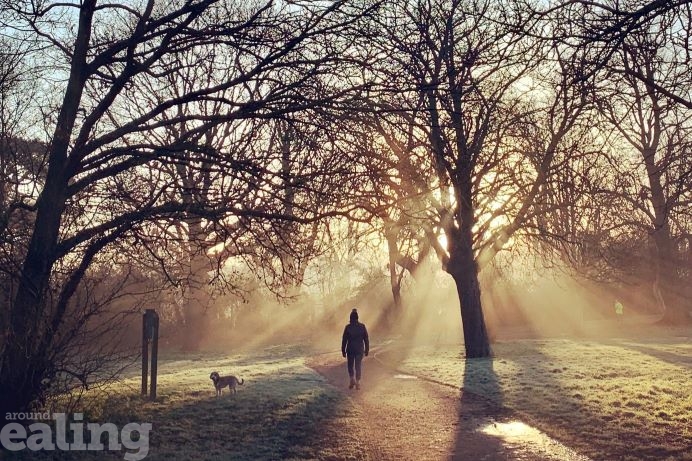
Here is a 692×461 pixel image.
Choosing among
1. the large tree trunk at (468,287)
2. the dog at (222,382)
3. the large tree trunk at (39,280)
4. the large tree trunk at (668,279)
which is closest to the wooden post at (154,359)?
the dog at (222,382)

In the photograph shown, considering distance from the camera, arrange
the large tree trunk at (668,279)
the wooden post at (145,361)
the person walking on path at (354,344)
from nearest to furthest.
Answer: the wooden post at (145,361) < the person walking on path at (354,344) < the large tree trunk at (668,279)

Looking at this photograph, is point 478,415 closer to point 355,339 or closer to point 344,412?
point 344,412

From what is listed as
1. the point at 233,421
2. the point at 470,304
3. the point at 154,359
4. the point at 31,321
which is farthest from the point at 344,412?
the point at 470,304

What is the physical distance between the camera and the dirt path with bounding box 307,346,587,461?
9102 millimetres

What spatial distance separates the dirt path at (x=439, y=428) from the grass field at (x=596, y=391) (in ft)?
1.44

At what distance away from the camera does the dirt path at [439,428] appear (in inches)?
358

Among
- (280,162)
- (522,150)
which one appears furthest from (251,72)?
(522,150)

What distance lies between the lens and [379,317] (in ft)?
154

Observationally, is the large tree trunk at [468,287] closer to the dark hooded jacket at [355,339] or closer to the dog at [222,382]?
the dark hooded jacket at [355,339]

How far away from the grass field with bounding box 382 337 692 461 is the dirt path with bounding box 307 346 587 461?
1.44 ft

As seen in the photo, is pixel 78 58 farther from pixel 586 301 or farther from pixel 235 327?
pixel 586 301

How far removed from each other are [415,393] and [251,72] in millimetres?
9100

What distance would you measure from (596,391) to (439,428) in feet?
15.9

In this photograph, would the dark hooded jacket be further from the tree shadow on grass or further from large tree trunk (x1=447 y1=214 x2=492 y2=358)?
large tree trunk (x1=447 y1=214 x2=492 y2=358)
